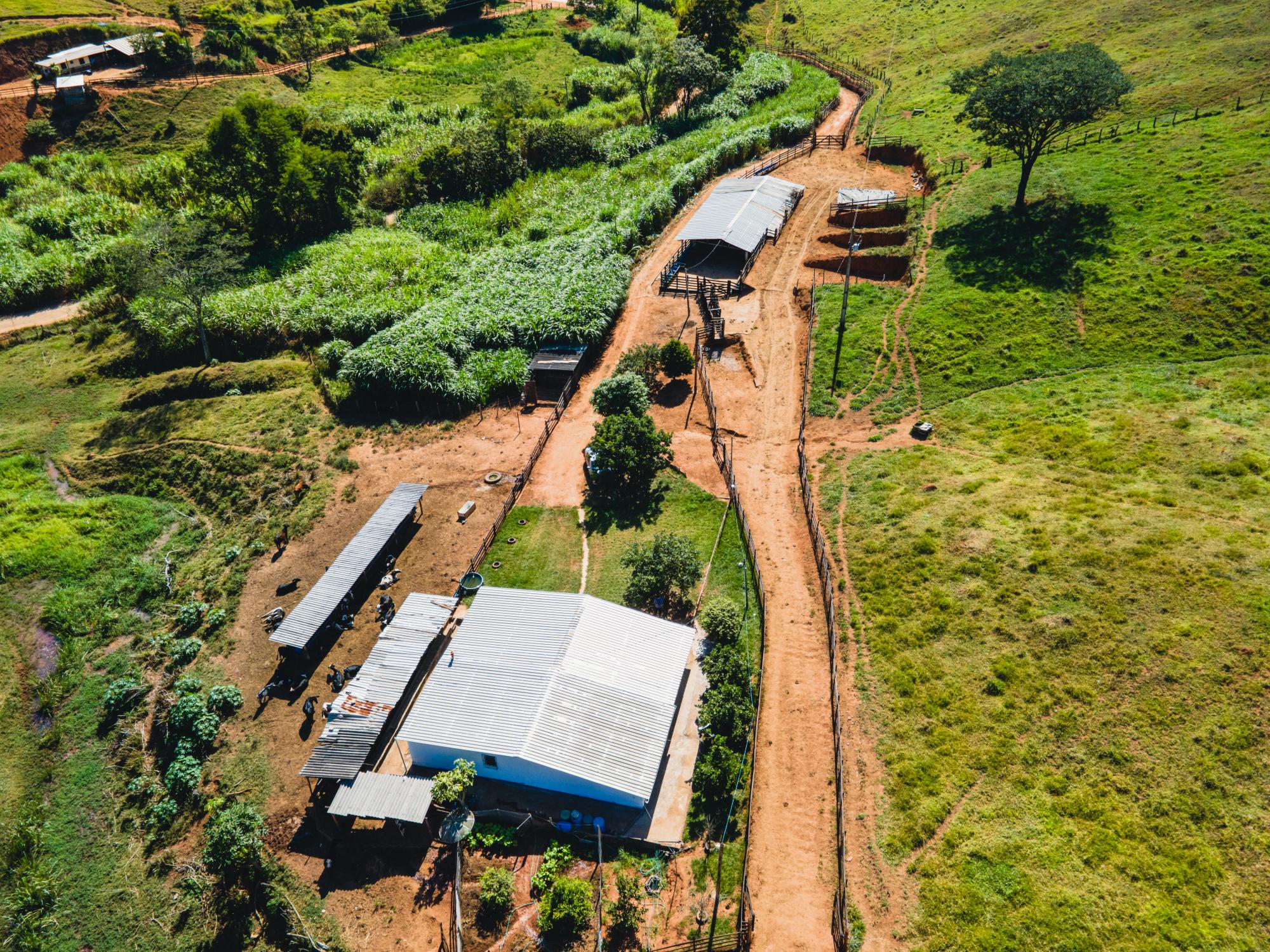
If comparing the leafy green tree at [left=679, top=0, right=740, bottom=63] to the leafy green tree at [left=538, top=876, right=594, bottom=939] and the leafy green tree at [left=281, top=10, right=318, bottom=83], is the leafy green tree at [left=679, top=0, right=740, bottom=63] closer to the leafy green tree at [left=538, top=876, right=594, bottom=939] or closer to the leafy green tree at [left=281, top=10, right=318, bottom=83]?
the leafy green tree at [left=281, top=10, right=318, bottom=83]

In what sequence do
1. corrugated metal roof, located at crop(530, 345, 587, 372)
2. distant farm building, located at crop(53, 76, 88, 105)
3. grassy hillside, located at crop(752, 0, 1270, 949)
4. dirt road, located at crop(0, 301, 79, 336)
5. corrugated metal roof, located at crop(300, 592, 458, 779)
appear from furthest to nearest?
distant farm building, located at crop(53, 76, 88, 105)
dirt road, located at crop(0, 301, 79, 336)
corrugated metal roof, located at crop(530, 345, 587, 372)
corrugated metal roof, located at crop(300, 592, 458, 779)
grassy hillside, located at crop(752, 0, 1270, 949)

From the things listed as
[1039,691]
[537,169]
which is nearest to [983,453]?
[1039,691]

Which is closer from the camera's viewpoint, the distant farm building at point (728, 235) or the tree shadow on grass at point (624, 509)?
the tree shadow on grass at point (624, 509)

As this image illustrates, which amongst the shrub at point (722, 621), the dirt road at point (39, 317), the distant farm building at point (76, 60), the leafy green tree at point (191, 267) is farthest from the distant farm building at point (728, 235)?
the distant farm building at point (76, 60)

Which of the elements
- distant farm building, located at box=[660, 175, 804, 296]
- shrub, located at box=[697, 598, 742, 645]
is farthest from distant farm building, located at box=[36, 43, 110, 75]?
shrub, located at box=[697, 598, 742, 645]

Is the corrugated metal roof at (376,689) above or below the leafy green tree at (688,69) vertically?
below

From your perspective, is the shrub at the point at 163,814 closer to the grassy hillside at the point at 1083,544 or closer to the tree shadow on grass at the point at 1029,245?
the grassy hillside at the point at 1083,544

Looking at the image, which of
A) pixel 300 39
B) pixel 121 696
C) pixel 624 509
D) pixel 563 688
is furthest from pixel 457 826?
pixel 300 39
